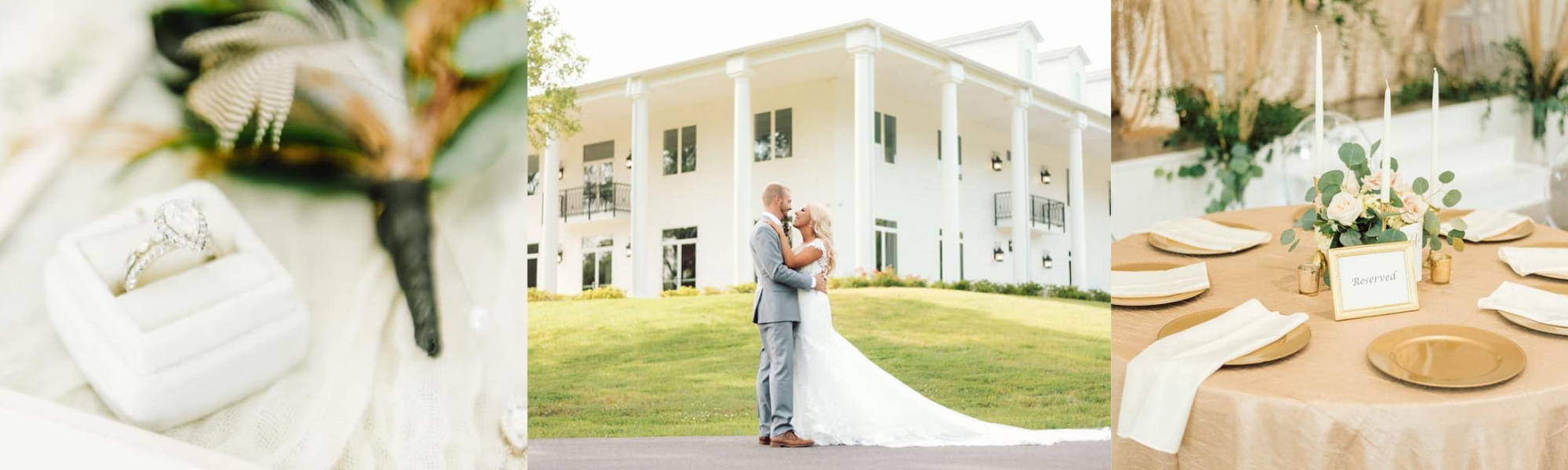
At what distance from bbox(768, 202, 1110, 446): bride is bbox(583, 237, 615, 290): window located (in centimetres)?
472

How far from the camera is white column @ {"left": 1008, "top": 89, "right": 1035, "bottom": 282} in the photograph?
7.95 metres

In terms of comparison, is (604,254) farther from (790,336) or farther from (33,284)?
(33,284)

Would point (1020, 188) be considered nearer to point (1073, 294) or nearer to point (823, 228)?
point (1073, 294)

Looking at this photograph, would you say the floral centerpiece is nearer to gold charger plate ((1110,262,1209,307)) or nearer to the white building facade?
gold charger plate ((1110,262,1209,307))

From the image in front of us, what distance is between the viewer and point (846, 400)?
3693mm

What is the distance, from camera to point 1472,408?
161cm

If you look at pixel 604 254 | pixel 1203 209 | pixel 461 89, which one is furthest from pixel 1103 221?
pixel 461 89

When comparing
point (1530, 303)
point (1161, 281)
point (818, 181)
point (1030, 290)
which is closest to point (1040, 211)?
point (1030, 290)

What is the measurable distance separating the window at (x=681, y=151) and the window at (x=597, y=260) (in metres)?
0.83

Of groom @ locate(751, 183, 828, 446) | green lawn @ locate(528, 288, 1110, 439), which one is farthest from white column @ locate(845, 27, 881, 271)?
groom @ locate(751, 183, 828, 446)

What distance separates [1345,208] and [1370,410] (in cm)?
66

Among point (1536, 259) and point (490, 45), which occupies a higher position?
point (490, 45)

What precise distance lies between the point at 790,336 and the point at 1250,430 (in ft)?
6.76

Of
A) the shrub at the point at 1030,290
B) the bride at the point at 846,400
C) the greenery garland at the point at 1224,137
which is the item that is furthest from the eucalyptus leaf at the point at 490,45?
the shrub at the point at 1030,290
